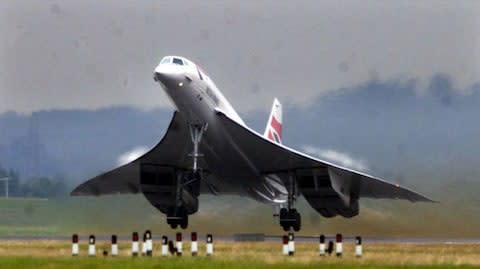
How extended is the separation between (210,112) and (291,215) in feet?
14.7

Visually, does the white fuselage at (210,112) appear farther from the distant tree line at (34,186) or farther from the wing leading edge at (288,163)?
the distant tree line at (34,186)

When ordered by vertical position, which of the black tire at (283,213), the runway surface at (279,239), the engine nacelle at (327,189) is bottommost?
the runway surface at (279,239)

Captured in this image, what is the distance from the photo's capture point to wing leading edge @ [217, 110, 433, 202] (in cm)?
3317

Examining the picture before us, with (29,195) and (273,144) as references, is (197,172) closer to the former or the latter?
(273,144)

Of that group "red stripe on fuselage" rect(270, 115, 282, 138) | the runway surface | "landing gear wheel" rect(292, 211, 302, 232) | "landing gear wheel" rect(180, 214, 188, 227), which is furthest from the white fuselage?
"red stripe on fuselage" rect(270, 115, 282, 138)

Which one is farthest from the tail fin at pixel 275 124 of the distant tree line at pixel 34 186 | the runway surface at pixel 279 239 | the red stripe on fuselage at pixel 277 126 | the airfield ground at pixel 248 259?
the airfield ground at pixel 248 259

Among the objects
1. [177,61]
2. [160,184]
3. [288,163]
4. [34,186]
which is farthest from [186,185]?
[34,186]

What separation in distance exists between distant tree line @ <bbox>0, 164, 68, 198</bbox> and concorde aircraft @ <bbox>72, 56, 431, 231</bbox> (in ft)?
2.96

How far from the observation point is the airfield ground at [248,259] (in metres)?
19.9

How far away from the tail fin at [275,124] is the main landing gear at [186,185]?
5472 millimetres

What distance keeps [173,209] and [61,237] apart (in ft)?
12.7

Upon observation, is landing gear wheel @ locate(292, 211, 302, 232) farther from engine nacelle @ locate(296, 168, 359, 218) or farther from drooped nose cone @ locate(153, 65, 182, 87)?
drooped nose cone @ locate(153, 65, 182, 87)

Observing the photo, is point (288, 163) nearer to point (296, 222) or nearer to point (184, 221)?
point (296, 222)

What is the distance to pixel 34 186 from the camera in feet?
127
